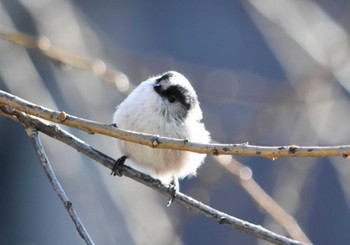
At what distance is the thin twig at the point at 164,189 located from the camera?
178 centimetres

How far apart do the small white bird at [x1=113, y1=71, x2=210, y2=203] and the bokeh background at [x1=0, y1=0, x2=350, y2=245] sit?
3.6 inches

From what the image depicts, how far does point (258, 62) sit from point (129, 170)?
3.45 meters

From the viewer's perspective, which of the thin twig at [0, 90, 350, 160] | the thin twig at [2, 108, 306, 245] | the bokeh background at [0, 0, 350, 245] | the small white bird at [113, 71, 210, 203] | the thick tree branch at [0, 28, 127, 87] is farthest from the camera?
the bokeh background at [0, 0, 350, 245]

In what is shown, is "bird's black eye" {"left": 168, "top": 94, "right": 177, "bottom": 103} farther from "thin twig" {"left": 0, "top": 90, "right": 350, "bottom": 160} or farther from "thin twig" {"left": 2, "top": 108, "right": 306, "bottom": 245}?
"thin twig" {"left": 0, "top": 90, "right": 350, "bottom": 160}

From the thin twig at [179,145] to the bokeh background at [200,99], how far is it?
30.8 inches

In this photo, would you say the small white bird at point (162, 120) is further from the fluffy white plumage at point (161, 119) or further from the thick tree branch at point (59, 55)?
the thick tree branch at point (59, 55)

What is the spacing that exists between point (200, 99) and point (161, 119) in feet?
6.26

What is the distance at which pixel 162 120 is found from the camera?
2625mm

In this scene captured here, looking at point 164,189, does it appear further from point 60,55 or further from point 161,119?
point 60,55

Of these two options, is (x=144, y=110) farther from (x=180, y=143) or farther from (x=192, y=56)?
(x=192, y=56)

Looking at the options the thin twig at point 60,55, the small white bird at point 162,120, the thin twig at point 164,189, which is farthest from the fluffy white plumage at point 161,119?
the thin twig at point 164,189

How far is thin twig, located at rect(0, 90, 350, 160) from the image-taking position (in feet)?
5.13

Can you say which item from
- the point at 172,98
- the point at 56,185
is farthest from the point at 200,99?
the point at 56,185

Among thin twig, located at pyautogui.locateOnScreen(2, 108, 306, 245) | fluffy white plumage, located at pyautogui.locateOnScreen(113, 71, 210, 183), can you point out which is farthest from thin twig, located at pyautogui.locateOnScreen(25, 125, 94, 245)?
fluffy white plumage, located at pyautogui.locateOnScreen(113, 71, 210, 183)
